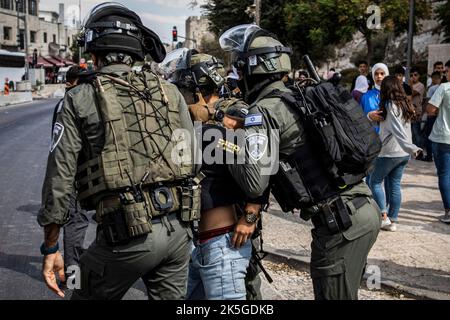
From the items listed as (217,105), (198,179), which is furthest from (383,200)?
(198,179)

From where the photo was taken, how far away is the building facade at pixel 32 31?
52625 mm

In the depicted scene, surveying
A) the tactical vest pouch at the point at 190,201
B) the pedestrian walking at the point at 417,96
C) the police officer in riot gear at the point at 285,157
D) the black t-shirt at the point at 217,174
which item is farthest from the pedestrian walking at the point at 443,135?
the tactical vest pouch at the point at 190,201

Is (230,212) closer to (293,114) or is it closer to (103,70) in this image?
(293,114)

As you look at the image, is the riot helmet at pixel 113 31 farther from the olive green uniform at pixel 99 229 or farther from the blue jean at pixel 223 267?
the blue jean at pixel 223 267

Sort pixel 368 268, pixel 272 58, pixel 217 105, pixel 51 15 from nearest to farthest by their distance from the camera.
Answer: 1. pixel 272 58
2. pixel 217 105
3. pixel 368 268
4. pixel 51 15

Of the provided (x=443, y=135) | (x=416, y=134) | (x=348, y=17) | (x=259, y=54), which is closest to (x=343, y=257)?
(x=259, y=54)

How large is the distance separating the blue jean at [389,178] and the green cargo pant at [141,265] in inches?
146

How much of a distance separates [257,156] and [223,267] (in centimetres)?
59

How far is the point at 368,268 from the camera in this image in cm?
462

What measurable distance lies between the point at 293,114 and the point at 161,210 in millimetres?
840

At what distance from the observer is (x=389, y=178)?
5.84 metres

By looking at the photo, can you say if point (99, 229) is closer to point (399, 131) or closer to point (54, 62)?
point (399, 131)

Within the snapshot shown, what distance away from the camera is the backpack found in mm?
2656


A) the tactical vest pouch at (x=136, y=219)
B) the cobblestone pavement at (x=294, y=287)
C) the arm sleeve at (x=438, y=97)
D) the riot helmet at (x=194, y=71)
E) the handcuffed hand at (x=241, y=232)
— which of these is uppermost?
the riot helmet at (x=194, y=71)
